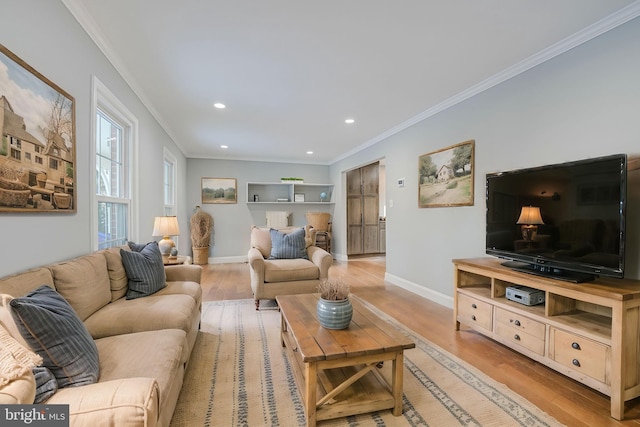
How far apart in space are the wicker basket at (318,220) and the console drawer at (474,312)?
4.26 m

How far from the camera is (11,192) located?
1385mm

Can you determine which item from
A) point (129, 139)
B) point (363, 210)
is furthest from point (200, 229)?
point (363, 210)

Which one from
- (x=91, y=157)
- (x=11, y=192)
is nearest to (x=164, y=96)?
(x=91, y=157)

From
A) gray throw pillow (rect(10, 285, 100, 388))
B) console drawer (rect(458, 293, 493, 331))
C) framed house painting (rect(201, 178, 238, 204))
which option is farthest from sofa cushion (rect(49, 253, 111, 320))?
framed house painting (rect(201, 178, 238, 204))

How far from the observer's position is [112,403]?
2.93 ft

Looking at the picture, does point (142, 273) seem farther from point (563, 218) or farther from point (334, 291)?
point (563, 218)

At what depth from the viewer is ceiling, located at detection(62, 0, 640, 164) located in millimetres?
1821

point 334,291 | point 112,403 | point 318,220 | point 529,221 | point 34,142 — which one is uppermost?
point 34,142

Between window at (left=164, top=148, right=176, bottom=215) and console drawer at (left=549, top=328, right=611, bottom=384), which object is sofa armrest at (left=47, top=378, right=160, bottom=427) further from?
window at (left=164, top=148, right=176, bottom=215)

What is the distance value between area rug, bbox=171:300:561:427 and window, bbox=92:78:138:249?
4.37 feet

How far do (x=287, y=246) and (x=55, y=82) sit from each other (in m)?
2.69

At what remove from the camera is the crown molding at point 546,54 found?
1860 mm

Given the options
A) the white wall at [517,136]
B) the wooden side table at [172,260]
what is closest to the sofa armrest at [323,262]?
the white wall at [517,136]

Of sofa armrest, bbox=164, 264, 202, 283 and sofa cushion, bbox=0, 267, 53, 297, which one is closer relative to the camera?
sofa cushion, bbox=0, 267, 53, 297
